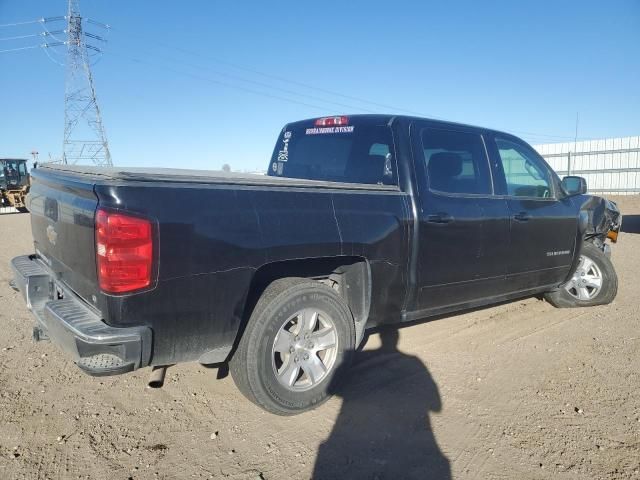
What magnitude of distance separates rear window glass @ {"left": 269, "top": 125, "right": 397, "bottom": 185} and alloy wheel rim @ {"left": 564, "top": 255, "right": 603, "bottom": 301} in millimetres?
3064

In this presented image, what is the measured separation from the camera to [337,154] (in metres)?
4.04

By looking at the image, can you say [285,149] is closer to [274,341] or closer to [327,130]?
[327,130]

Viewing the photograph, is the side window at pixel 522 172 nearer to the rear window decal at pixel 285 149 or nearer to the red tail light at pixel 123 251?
the rear window decal at pixel 285 149

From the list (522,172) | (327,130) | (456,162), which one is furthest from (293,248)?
(522,172)

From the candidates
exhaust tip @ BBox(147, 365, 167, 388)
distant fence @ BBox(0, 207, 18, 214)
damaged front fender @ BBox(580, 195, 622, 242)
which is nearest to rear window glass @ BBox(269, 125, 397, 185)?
exhaust tip @ BBox(147, 365, 167, 388)

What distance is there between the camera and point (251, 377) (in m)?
2.74

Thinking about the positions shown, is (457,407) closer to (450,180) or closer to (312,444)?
(312,444)

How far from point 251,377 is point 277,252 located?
2.49 ft

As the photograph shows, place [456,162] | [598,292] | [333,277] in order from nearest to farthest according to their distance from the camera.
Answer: [333,277] → [456,162] → [598,292]

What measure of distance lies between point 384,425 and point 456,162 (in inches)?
86.7

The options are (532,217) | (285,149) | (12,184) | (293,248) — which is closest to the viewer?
(293,248)

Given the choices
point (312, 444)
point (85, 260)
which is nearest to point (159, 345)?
point (85, 260)

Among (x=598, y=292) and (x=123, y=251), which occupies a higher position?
(x=123, y=251)

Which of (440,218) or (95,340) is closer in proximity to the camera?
(95,340)
